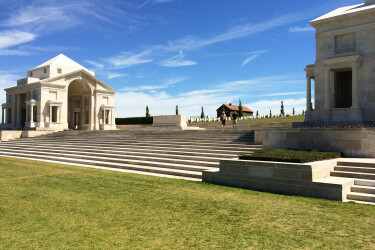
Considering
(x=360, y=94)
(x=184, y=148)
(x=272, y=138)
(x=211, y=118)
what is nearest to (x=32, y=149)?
(x=184, y=148)

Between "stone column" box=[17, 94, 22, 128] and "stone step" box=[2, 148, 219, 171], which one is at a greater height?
"stone column" box=[17, 94, 22, 128]

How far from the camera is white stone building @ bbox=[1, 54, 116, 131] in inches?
1645

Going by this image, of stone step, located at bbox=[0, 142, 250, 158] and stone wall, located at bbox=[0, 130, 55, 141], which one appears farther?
stone wall, located at bbox=[0, 130, 55, 141]

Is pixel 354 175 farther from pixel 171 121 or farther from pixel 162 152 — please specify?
pixel 171 121

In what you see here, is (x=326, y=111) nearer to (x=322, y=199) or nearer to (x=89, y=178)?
(x=322, y=199)

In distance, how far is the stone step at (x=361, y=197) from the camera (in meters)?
8.38

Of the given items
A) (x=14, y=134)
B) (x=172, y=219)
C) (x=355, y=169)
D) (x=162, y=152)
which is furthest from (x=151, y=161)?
(x=14, y=134)

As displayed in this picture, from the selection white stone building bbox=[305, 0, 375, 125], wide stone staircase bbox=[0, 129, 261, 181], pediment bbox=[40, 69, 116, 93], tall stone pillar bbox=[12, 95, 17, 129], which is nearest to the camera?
wide stone staircase bbox=[0, 129, 261, 181]

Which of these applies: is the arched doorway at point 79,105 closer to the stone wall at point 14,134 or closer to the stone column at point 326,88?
the stone wall at point 14,134

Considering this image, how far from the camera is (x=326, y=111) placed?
68.6ft

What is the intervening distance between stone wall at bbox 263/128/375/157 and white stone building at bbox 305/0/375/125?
7537mm

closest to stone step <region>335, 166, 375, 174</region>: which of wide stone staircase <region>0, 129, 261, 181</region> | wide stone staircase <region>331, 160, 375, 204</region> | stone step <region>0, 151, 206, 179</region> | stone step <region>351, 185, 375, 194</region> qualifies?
A: wide stone staircase <region>331, 160, 375, 204</region>

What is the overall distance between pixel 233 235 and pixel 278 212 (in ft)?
6.70

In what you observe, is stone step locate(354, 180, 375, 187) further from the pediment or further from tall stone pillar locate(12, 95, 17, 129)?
tall stone pillar locate(12, 95, 17, 129)
